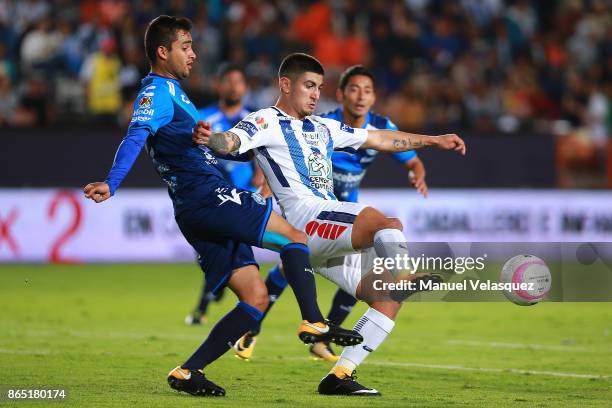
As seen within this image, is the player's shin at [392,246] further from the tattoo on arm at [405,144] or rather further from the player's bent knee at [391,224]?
the tattoo on arm at [405,144]

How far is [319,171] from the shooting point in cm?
756

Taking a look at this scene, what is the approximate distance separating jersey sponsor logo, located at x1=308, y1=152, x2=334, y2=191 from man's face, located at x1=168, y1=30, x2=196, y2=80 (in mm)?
1036

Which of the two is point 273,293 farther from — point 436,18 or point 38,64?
point 436,18

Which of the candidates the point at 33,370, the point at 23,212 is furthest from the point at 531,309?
the point at 23,212

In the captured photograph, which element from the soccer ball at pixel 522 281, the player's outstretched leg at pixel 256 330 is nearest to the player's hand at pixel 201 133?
the soccer ball at pixel 522 281

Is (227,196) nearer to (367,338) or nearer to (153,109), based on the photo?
(153,109)

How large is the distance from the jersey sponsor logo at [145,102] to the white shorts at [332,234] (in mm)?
1195

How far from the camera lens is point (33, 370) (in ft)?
27.4

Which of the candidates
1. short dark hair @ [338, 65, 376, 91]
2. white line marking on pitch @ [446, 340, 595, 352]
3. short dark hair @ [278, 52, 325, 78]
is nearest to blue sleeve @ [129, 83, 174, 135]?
short dark hair @ [278, 52, 325, 78]

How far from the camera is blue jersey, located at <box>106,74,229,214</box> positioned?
23.5 ft

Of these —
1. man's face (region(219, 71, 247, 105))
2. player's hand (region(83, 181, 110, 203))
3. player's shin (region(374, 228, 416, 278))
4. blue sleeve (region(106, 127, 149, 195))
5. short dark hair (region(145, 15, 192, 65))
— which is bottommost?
player's shin (region(374, 228, 416, 278))

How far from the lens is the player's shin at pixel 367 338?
7.40 m

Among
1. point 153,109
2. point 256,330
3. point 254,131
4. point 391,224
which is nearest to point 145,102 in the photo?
point 153,109

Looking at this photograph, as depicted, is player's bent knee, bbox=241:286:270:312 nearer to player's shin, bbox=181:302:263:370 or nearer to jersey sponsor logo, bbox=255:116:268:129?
player's shin, bbox=181:302:263:370
